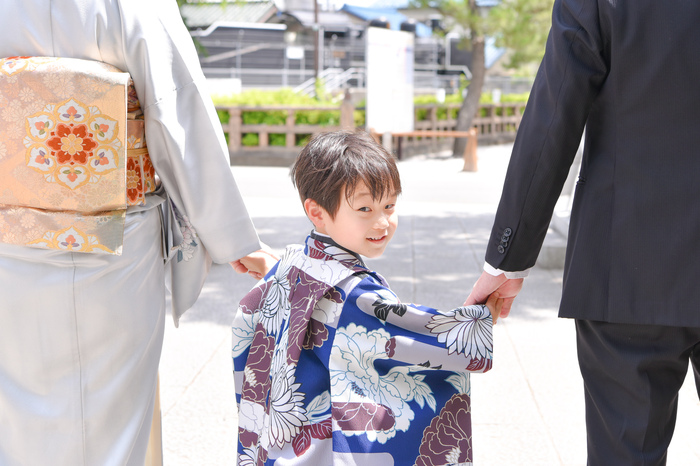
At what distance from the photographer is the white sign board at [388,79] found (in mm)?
11250

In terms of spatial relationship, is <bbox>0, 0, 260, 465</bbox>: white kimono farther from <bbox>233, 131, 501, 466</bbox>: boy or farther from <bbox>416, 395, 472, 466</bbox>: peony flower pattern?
<bbox>416, 395, 472, 466</bbox>: peony flower pattern

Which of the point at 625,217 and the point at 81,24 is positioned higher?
the point at 81,24

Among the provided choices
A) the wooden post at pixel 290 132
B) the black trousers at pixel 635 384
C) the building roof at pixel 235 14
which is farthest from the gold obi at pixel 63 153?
the building roof at pixel 235 14

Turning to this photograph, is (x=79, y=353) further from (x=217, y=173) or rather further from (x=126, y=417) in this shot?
(x=217, y=173)

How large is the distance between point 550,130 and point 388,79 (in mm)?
10148

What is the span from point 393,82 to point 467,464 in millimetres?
10357

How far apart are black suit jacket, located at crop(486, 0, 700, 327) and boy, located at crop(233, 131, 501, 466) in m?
0.30

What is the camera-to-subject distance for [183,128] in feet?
6.21

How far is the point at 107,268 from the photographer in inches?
71.4

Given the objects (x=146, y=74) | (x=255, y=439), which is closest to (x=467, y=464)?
(x=255, y=439)

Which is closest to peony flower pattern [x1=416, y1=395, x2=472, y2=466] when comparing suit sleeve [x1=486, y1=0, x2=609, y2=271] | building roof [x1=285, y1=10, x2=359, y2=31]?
suit sleeve [x1=486, y1=0, x2=609, y2=271]

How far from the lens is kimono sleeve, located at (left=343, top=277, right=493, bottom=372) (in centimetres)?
166

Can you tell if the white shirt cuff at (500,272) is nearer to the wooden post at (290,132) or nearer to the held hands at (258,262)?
the held hands at (258,262)

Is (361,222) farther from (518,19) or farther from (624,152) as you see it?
(518,19)
